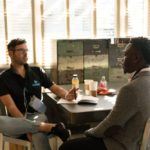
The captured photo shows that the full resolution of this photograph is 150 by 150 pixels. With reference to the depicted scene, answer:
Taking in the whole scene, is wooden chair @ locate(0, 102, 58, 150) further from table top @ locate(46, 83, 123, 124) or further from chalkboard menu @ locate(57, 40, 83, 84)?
chalkboard menu @ locate(57, 40, 83, 84)

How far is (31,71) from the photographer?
2.78m

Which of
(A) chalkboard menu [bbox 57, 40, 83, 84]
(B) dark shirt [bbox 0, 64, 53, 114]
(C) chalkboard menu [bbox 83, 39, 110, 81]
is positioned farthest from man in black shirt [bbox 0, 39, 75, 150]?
(C) chalkboard menu [bbox 83, 39, 110, 81]

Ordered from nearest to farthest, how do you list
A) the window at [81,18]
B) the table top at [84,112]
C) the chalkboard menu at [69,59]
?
the table top at [84,112], the chalkboard menu at [69,59], the window at [81,18]

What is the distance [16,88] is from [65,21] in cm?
147

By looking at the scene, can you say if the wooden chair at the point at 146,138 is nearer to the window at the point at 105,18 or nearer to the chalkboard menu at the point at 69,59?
the chalkboard menu at the point at 69,59

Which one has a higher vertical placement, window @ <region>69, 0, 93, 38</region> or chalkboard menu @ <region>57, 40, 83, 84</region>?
window @ <region>69, 0, 93, 38</region>

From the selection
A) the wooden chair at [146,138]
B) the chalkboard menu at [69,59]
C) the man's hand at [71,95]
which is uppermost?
A: the chalkboard menu at [69,59]

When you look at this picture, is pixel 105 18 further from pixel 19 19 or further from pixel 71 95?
pixel 71 95

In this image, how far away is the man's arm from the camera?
8.14 feet

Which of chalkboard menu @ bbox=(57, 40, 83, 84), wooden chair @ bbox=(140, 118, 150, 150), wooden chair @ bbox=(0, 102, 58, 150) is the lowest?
wooden chair @ bbox=(0, 102, 58, 150)

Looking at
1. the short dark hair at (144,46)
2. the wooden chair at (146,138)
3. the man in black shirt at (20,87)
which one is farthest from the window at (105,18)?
the wooden chair at (146,138)

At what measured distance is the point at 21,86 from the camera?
2.65m

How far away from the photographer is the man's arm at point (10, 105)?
8.14 feet

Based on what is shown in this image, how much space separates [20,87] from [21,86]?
0.02 meters
